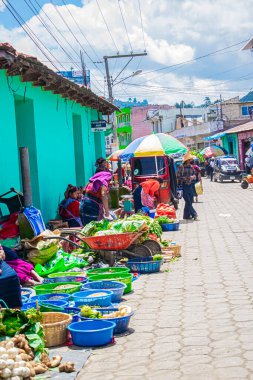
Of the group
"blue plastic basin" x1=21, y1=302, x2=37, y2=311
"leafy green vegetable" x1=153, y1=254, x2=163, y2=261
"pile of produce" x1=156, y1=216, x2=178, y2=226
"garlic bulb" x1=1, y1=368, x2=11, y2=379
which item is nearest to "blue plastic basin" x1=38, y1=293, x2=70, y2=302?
"blue plastic basin" x1=21, y1=302, x2=37, y2=311

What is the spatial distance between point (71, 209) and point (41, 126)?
5.92 ft

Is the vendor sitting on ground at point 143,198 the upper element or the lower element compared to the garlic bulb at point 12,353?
upper

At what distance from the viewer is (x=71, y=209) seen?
12312 millimetres

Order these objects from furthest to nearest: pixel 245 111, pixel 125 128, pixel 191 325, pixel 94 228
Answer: pixel 125 128 < pixel 245 111 < pixel 94 228 < pixel 191 325

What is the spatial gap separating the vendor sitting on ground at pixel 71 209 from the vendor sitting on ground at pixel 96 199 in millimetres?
437

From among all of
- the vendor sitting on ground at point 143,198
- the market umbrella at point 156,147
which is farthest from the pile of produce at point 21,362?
the market umbrella at point 156,147

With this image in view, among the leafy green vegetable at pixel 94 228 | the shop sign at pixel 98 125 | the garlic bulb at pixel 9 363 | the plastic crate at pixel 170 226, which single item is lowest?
the plastic crate at pixel 170 226

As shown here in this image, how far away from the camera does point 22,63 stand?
30.5 ft

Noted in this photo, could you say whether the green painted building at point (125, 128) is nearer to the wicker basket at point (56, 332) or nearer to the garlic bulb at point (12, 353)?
the wicker basket at point (56, 332)

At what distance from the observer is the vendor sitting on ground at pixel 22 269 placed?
7.89 meters

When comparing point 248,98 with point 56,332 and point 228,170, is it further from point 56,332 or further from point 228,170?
point 56,332

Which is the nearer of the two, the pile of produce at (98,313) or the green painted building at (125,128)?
the pile of produce at (98,313)

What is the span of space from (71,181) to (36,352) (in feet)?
33.9

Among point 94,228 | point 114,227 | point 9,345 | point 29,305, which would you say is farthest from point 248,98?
point 9,345
